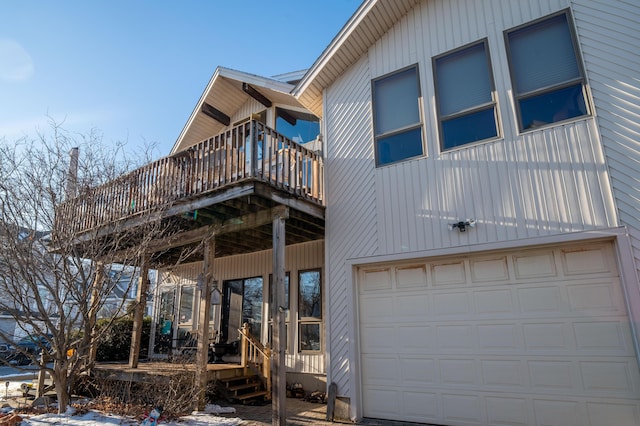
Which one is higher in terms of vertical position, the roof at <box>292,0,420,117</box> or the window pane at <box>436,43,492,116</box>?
the roof at <box>292,0,420,117</box>

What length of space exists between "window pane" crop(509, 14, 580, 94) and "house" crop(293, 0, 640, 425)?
0.02 metres

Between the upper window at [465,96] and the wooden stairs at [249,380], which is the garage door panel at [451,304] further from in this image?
the wooden stairs at [249,380]

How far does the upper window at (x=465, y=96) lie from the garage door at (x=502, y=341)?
1.89m

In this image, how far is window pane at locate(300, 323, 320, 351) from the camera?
813 cm

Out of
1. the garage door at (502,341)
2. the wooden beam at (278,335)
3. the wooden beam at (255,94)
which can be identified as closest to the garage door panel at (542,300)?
the garage door at (502,341)

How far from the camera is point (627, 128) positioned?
4883mm

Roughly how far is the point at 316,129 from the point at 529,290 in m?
6.27

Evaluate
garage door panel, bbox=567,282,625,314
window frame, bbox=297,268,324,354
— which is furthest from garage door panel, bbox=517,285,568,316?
window frame, bbox=297,268,324,354

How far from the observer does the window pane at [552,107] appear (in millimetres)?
5293

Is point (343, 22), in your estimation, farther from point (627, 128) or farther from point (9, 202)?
point (9, 202)

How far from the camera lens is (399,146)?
6641 mm

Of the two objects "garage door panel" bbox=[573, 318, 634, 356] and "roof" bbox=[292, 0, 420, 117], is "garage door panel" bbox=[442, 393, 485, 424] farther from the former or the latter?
"roof" bbox=[292, 0, 420, 117]

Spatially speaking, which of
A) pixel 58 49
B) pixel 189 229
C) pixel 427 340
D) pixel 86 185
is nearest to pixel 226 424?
pixel 427 340

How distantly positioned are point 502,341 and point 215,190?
469cm
